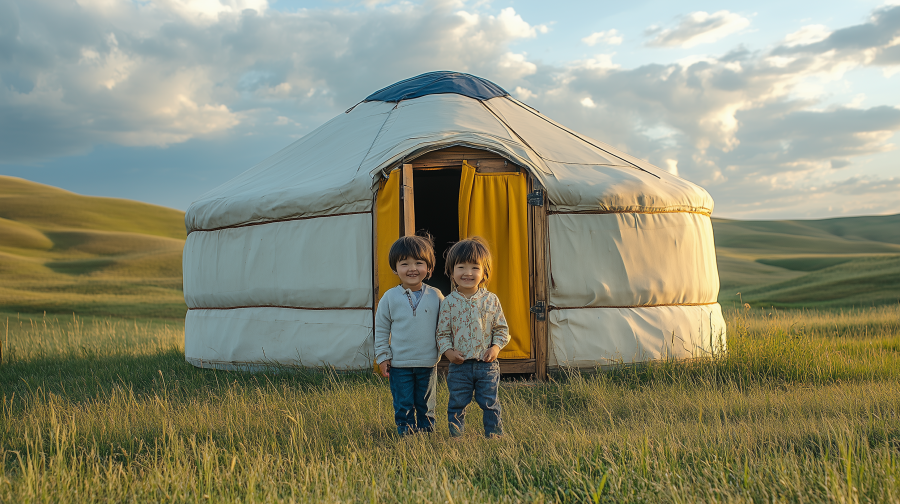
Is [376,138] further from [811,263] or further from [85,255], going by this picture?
[811,263]

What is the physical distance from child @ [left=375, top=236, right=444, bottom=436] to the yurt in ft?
3.93

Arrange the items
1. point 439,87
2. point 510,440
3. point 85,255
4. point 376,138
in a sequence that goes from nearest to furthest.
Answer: point 510,440
point 376,138
point 439,87
point 85,255

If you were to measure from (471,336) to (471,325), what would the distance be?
0.16 feet

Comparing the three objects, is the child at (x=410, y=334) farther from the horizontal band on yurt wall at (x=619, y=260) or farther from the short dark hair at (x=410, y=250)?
the horizontal band on yurt wall at (x=619, y=260)

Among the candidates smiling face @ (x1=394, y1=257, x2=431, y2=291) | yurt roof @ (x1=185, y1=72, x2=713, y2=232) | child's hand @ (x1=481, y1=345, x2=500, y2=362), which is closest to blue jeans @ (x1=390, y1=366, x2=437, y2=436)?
child's hand @ (x1=481, y1=345, x2=500, y2=362)

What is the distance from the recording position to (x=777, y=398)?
320 cm

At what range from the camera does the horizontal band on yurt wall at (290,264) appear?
3979mm

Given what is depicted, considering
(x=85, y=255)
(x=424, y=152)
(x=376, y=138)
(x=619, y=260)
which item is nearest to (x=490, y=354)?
(x=424, y=152)

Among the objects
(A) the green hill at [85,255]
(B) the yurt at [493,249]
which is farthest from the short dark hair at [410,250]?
(A) the green hill at [85,255]

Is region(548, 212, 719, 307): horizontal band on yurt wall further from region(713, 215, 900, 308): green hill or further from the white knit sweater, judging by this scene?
region(713, 215, 900, 308): green hill

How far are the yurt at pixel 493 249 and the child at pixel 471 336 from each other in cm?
129

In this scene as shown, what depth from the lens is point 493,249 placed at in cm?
398

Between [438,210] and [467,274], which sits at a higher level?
[438,210]

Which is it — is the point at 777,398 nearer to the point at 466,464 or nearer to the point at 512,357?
the point at 512,357
